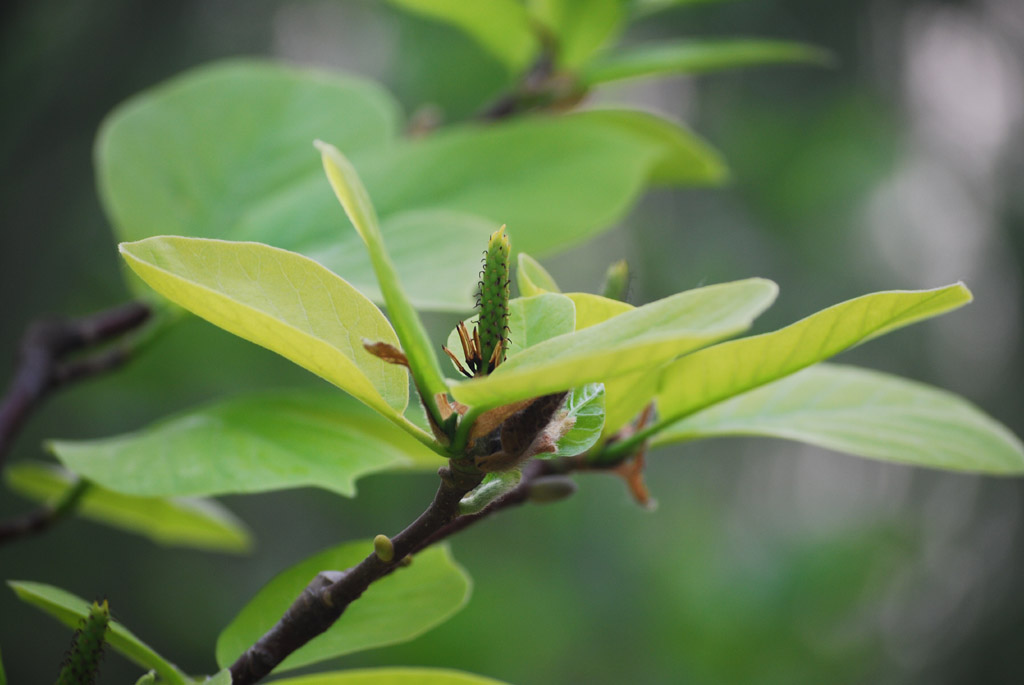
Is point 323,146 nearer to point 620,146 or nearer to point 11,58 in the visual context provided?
point 620,146

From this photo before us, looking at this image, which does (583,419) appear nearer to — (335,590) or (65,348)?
(335,590)

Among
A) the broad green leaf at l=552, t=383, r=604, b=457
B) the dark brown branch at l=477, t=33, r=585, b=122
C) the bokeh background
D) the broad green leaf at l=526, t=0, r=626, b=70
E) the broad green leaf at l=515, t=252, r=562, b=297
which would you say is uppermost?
the broad green leaf at l=526, t=0, r=626, b=70

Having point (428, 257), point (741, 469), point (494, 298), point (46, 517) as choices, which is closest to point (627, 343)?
point (494, 298)

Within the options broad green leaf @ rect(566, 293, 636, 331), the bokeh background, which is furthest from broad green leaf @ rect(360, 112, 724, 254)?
the bokeh background

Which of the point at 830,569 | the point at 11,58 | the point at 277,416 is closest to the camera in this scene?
the point at 277,416

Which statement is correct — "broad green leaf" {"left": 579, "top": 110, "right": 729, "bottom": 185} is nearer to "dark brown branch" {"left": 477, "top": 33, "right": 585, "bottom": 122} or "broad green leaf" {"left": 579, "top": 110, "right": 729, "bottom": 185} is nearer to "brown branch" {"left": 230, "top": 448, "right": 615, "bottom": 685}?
"dark brown branch" {"left": 477, "top": 33, "right": 585, "bottom": 122}

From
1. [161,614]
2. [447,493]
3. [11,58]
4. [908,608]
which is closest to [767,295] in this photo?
[447,493]

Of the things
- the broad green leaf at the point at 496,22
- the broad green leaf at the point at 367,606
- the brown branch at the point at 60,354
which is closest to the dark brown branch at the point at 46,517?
the brown branch at the point at 60,354

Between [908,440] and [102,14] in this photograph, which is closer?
[908,440]
